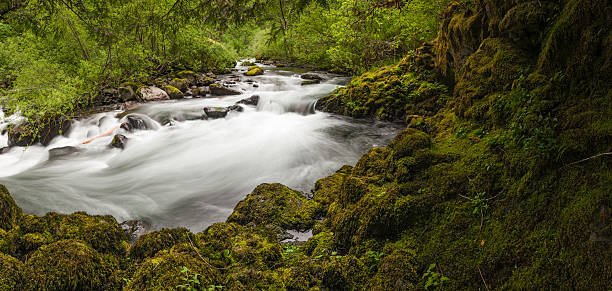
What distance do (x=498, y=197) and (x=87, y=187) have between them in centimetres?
831

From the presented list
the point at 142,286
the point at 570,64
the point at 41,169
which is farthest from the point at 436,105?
the point at 41,169

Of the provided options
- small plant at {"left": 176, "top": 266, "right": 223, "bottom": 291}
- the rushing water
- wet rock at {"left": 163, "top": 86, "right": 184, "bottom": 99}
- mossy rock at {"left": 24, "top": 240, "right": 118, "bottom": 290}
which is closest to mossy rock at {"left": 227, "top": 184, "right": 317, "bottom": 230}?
the rushing water

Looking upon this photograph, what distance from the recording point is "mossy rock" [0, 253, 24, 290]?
7.64 ft

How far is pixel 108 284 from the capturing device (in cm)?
273

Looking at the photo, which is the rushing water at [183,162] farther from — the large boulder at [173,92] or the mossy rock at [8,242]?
the large boulder at [173,92]

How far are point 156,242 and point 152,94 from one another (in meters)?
14.0

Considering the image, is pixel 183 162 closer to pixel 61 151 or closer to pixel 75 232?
pixel 61 151

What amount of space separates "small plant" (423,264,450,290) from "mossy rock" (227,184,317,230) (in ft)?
6.55

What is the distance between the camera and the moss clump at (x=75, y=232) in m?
3.19

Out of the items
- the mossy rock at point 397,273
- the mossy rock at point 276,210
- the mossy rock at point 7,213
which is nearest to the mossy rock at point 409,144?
the mossy rock at point 276,210

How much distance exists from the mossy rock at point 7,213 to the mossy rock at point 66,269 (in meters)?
0.84

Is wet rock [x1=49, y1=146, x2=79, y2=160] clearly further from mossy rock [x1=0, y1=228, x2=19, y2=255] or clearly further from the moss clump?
mossy rock [x1=0, y1=228, x2=19, y2=255]

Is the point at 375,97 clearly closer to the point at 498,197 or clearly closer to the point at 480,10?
the point at 480,10

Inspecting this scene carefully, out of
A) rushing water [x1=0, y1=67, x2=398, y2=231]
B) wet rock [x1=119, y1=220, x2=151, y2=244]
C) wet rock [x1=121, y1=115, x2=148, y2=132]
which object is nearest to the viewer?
wet rock [x1=119, y1=220, x2=151, y2=244]
